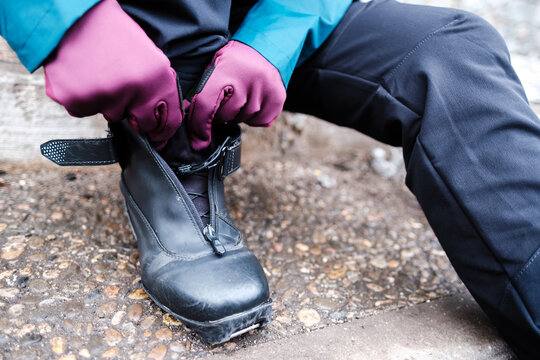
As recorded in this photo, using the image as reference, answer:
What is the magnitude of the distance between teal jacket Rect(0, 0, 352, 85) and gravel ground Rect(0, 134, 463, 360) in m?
0.46

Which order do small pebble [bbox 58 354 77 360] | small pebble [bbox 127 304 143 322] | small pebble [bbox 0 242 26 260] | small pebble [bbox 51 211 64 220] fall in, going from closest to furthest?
1. small pebble [bbox 58 354 77 360]
2. small pebble [bbox 127 304 143 322]
3. small pebble [bbox 0 242 26 260]
4. small pebble [bbox 51 211 64 220]

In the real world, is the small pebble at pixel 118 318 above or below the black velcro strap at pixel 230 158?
below

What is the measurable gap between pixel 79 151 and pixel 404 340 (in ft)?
2.40

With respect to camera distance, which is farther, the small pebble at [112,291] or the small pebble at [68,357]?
the small pebble at [112,291]

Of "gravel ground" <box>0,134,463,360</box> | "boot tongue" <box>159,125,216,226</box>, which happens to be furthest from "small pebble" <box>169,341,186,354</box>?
"boot tongue" <box>159,125,216,226</box>

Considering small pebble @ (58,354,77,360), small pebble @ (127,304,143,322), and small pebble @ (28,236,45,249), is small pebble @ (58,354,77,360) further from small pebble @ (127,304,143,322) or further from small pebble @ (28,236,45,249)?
small pebble @ (28,236,45,249)

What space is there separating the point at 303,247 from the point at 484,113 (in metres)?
0.56

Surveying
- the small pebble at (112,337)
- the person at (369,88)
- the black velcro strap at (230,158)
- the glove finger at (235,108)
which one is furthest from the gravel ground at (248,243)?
the glove finger at (235,108)

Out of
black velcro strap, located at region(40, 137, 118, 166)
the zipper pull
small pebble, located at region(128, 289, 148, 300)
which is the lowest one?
small pebble, located at region(128, 289, 148, 300)

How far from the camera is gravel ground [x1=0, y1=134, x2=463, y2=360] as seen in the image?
83 centimetres

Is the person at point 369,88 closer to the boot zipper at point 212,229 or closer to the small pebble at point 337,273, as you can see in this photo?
the boot zipper at point 212,229

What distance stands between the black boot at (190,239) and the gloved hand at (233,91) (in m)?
0.07

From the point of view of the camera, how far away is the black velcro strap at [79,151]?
83 centimetres

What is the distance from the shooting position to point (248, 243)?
117cm
